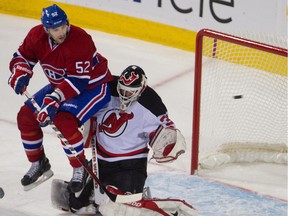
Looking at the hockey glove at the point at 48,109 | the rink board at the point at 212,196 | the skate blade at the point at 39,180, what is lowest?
the rink board at the point at 212,196

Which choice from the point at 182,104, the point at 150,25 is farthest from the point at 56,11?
the point at 150,25

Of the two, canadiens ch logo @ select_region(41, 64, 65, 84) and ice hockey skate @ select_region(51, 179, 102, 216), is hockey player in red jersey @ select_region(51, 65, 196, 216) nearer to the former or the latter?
ice hockey skate @ select_region(51, 179, 102, 216)

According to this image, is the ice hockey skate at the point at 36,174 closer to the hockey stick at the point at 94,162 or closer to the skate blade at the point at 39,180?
the skate blade at the point at 39,180

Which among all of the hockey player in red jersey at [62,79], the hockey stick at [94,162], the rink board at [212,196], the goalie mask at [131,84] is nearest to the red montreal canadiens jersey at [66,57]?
the hockey player in red jersey at [62,79]

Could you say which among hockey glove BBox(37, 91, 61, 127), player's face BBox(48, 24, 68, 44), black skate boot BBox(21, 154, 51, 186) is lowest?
black skate boot BBox(21, 154, 51, 186)

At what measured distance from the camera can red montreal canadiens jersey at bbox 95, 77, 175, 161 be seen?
14.6ft

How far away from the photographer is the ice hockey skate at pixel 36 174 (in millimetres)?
4535

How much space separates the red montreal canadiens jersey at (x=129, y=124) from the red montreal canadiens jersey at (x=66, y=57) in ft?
0.69

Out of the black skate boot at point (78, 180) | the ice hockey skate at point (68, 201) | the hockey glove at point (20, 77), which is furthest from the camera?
the ice hockey skate at point (68, 201)

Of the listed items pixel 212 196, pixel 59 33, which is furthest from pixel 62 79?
pixel 212 196

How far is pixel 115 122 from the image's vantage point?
4.47m

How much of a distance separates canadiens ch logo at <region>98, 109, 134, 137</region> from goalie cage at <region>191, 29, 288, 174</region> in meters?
0.84

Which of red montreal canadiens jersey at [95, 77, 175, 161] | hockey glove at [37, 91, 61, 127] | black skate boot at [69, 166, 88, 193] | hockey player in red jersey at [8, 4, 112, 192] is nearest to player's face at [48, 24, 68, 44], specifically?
hockey player in red jersey at [8, 4, 112, 192]

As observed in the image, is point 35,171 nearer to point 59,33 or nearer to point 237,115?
point 59,33
